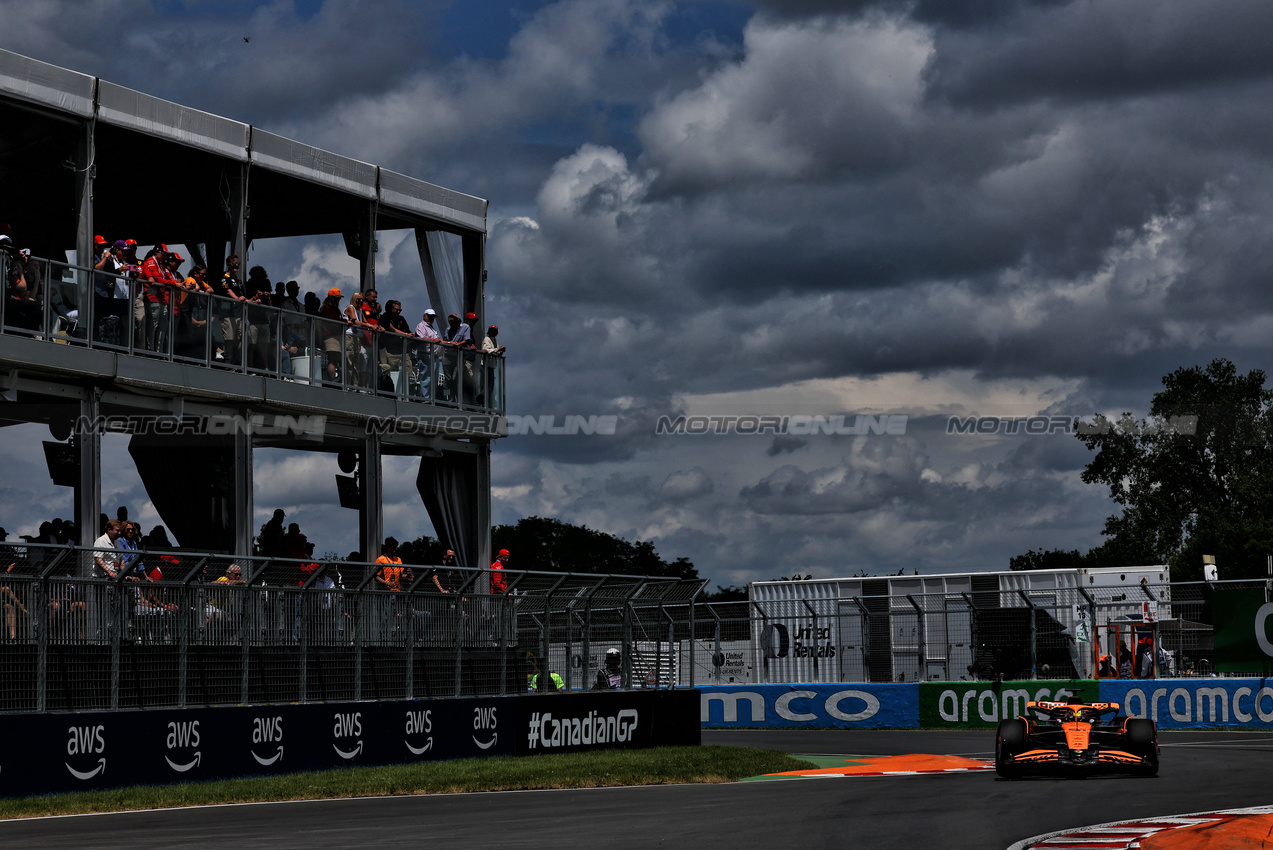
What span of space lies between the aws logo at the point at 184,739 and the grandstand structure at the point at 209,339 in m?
4.73

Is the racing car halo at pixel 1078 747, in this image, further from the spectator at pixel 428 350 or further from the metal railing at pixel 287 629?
the spectator at pixel 428 350

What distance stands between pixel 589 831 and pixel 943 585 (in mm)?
24573

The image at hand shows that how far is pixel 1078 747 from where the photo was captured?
16922 millimetres

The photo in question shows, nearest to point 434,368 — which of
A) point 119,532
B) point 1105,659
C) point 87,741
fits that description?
point 119,532

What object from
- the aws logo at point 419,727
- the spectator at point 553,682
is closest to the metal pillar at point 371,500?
the spectator at point 553,682

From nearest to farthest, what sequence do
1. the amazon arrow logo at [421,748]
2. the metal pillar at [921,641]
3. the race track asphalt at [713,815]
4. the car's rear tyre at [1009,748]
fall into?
the race track asphalt at [713,815]
the car's rear tyre at [1009,748]
the amazon arrow logo at [421,748]
the metal pillar at [921,641]

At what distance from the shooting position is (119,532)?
18.4 meters

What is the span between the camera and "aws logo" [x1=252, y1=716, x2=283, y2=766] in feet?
57.8

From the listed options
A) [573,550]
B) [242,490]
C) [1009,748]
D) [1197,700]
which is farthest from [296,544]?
[573,550]

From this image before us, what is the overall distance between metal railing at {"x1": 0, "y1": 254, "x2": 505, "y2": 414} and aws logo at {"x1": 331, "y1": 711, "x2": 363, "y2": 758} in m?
6.04

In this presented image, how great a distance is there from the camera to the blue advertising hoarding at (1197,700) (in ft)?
84.8

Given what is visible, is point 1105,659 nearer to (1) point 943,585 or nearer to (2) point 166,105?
(1) point 943,585

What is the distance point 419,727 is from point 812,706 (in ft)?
43.6

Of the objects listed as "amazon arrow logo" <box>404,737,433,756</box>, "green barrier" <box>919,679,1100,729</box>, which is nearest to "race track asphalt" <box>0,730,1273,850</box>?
"amazon arrow logo" <box>404,737,433,756</box>
